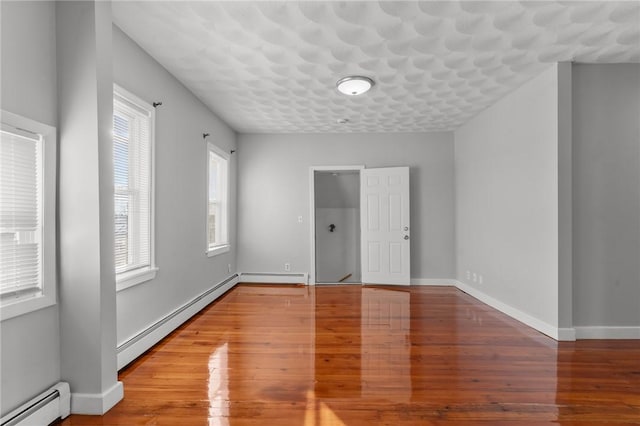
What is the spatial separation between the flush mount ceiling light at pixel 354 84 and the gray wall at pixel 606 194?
2048 mm

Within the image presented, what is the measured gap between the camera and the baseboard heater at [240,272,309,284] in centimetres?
590

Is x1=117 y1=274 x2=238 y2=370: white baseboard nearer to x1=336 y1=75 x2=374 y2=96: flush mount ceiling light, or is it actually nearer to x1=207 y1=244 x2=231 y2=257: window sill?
x1=207 y1=244 x2=231 y2=257: window sill

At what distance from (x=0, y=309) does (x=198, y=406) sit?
1.20 meters

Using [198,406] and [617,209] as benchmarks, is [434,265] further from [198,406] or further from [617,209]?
[198,406]

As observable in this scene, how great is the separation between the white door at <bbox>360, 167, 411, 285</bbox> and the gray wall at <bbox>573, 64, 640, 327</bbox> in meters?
2.61

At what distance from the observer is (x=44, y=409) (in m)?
1.84

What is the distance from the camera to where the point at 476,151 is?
4.93 m

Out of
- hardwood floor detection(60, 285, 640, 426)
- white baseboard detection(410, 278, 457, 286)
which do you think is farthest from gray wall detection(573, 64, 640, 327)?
white baseboard detection(410, 278, 457, 286)

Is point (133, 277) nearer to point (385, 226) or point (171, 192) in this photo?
point (171, 192)

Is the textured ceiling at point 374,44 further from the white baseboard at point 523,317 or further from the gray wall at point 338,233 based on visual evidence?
the gray wall at point 338,233

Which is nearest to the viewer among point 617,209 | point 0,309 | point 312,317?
point 0,309

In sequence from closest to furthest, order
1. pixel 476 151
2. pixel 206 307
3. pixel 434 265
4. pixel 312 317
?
1. pixel 312 317
2. pixel 206 307
3. pixel 476 151
4. pixel 434 265

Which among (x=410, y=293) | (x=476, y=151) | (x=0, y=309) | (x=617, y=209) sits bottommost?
(x=410, y=293)

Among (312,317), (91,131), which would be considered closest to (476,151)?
(312,317)
